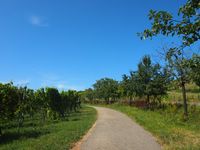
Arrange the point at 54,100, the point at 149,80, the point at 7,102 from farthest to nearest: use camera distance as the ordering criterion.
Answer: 1. the point at 149,80
2. the point at 54,100
3. the point at 7,102

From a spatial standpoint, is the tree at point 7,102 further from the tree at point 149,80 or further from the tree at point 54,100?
the tree at point 149,80

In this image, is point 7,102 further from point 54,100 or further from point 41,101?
point 54,100

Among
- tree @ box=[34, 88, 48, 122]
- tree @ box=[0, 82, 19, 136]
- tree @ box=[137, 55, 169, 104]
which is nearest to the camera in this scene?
tree @ box=[0, 82, 19, 136]

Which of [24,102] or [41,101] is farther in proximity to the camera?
[41,101]

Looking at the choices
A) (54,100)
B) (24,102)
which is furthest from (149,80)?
(24,102)

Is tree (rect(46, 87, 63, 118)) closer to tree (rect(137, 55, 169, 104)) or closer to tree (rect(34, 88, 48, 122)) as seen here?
tree (rect(34, 88, 48, 122))

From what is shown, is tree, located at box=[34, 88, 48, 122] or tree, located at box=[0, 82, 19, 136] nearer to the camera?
tree, located at box=[0, 82, 19, 136]

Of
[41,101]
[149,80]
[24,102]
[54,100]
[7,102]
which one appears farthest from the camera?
[149,80]

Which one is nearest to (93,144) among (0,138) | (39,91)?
(0,138)

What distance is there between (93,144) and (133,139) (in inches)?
90.1

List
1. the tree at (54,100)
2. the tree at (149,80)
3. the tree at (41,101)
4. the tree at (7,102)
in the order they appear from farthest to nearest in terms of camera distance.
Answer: the tree at (149,80) < the tree at (54,100) < the tree at (41,101) < the tree at (7,102)

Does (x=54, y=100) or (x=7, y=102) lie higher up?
(x=54, y=100)

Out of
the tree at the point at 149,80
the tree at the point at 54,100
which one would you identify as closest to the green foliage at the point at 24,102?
the tree at the point at 54,100

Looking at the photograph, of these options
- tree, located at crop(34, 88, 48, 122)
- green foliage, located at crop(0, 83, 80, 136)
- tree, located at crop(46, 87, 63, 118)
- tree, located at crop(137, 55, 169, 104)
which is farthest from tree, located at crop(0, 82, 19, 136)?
tree, located at crop(137, 55, 169, 104)
